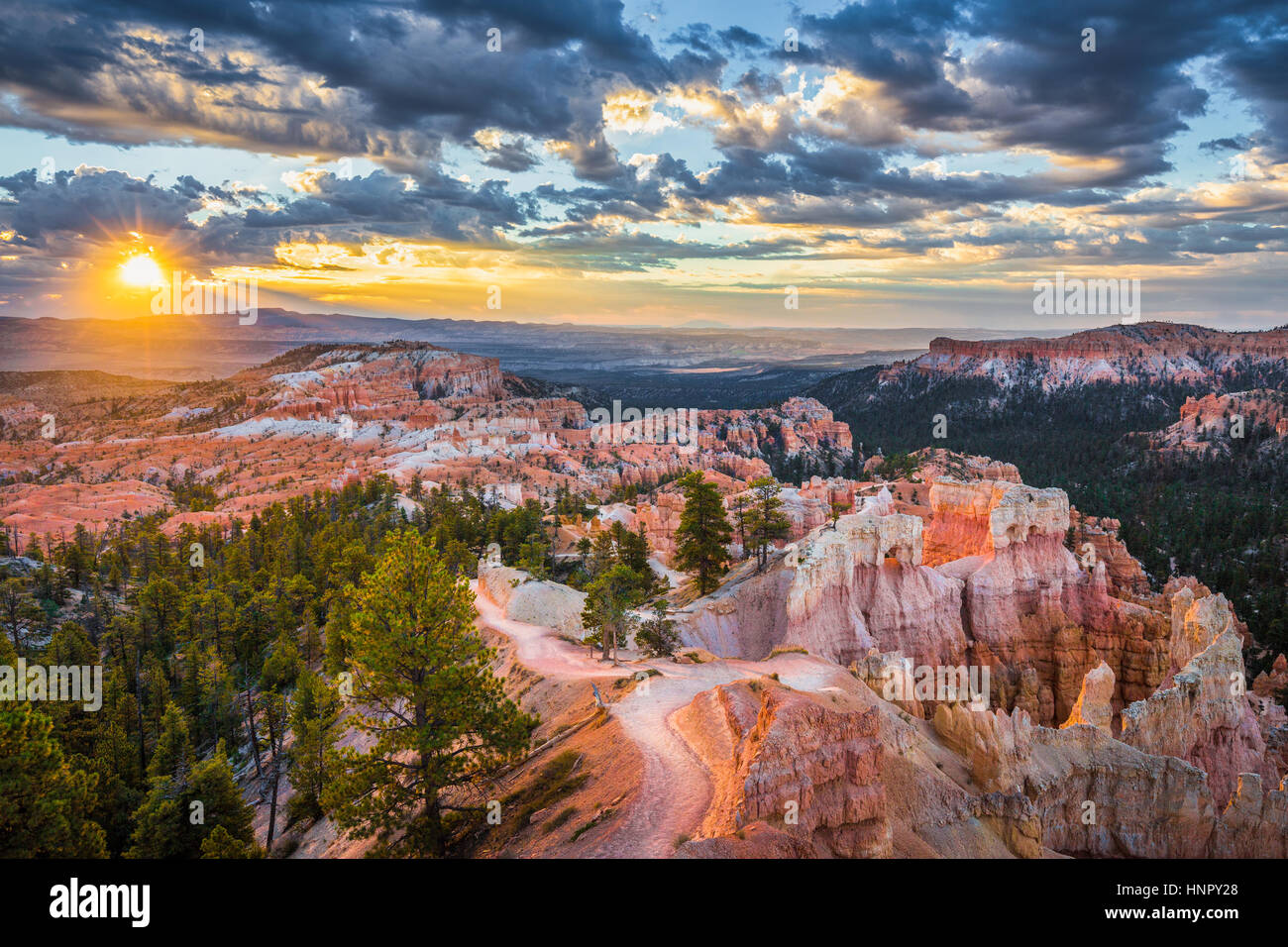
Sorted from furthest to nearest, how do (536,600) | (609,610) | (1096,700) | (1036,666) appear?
(536,600), (1036,666), (609,610), (1096,700)

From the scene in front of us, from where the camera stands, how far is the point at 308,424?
157125mm

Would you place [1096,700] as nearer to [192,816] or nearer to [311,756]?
[311,756]

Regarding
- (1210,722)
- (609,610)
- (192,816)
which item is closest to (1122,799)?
(1210,722)

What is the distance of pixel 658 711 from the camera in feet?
72.7

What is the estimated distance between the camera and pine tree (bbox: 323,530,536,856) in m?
17.4

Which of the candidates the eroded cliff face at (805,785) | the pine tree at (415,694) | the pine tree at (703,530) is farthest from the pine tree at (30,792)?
the pine tree at (703,530)

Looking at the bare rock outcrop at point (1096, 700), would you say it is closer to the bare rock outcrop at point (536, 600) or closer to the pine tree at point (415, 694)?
the pine tree at point (415, 694)

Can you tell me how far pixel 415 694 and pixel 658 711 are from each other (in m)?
7.57

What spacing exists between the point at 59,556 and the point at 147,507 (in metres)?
43.7

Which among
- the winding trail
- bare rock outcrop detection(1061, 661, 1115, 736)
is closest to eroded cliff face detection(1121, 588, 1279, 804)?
bare rock outcrop detection(1061, 661, 1115, 736)

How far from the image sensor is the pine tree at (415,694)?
17.4m

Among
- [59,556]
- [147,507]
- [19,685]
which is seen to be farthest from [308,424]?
[19,685]
